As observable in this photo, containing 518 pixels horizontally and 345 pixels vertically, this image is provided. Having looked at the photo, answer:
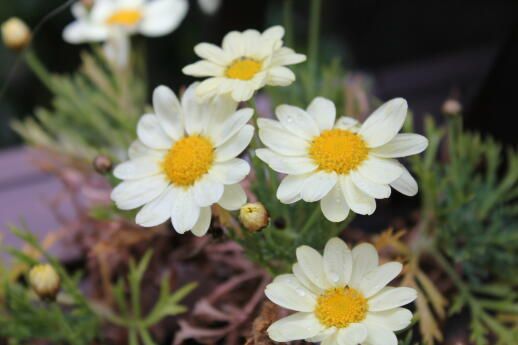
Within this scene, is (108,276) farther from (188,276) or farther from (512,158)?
(512,158)

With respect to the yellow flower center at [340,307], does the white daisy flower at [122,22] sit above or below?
above

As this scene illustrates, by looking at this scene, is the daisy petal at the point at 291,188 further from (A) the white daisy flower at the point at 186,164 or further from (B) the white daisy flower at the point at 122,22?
(B) the white daisy flower at the point at 122,22

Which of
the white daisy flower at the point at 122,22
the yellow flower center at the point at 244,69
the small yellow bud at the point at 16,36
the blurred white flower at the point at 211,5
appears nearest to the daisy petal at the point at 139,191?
the yellow flower center at the point at 244,69

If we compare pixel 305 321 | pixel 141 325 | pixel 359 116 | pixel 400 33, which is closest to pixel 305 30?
pixel 400 33

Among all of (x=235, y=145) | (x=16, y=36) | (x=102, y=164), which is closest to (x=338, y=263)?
(x=235, y=145)

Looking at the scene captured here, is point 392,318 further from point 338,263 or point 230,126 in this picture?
point 230,126

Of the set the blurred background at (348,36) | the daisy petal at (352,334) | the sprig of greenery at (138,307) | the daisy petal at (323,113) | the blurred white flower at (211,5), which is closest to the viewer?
the daisy petal at (352,334)

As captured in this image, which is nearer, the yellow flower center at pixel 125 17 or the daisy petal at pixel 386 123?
the daisy petal at pixel 386 123
